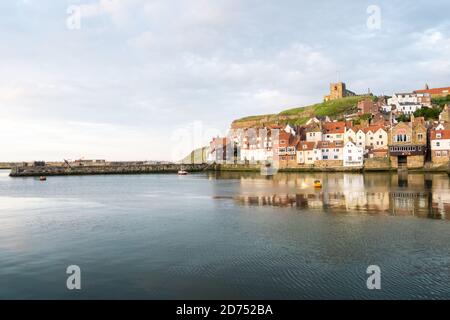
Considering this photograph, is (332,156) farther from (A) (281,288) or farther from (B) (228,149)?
(A) (281,288)

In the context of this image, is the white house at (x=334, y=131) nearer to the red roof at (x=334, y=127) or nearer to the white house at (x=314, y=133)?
the red roof at (x=334, y=127)

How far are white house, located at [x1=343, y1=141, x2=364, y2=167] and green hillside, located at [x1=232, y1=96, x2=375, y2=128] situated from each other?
56694mm

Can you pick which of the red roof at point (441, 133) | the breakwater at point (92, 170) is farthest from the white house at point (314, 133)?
the breakwater at point (92, 170)

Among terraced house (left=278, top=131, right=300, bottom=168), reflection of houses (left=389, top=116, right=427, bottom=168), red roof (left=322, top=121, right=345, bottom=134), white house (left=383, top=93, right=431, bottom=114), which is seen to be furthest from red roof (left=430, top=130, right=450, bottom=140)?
white house (left=383, top=93, right=431, bottom=114)

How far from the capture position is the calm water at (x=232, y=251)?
44.4 ft

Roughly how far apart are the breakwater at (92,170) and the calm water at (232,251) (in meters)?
86.4

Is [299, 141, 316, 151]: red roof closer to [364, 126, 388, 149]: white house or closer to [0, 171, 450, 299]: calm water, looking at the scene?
[364, 126, 388, 149]: white house

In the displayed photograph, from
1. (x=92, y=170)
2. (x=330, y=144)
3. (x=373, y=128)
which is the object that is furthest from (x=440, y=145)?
(x=92, y=170)

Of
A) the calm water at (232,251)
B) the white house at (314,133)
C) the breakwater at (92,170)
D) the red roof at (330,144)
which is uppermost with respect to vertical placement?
the white house at (314,133)

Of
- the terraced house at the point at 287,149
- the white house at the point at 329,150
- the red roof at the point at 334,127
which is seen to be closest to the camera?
the white house at the point at 329,150

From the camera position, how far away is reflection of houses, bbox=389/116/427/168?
82562 millimetres

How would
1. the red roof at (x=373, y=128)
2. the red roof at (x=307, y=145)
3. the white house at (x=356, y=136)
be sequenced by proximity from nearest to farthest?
the red roof at (x=373, y=128), the white house at (x=356, y=136), the red roof at (x=307, y=145)

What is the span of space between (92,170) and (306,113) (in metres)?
91.1
